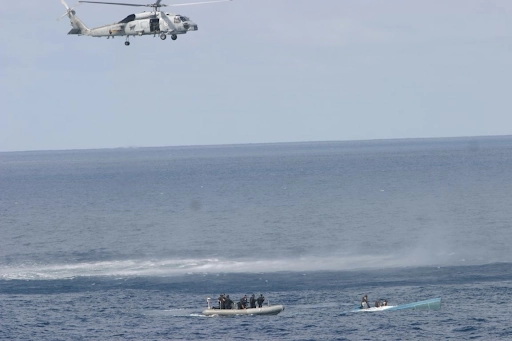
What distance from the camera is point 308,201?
186250 mm

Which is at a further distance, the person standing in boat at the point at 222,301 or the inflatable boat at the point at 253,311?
the person standing in boat at the point at 222,301

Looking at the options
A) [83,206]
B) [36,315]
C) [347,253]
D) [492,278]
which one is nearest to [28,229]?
[83,206]

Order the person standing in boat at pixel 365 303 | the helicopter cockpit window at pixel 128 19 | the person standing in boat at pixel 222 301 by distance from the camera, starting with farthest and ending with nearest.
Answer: the helicopter cockpit window at pixel 128 19 → the person standing in boat at pixel 222 301 → the person standing in boat at pixel 365 303

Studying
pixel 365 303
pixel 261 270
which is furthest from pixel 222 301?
pixel 261 270

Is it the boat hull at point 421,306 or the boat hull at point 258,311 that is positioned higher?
the boat hull at point 258,311

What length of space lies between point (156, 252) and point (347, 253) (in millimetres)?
26465

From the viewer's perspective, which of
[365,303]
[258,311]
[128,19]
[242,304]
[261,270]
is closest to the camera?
[365,303]

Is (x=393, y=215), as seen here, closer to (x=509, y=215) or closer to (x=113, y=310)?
(x=509, y=215)

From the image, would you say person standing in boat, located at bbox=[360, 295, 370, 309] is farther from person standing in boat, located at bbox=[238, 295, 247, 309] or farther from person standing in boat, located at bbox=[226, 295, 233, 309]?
person standing in boat, located at bbox=[226, 295, 233, 309]

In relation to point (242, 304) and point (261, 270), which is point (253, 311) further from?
point (261, 270)

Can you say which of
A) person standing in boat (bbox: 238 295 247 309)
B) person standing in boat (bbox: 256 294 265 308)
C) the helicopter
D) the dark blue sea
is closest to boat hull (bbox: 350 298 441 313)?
the dark blue sea

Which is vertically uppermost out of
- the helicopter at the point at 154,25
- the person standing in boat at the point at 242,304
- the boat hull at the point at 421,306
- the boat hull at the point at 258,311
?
the helicopter at the point at 154,25

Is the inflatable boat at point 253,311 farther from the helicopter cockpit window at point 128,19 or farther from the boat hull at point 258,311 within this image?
the helicopter cockpit window at point 128,19

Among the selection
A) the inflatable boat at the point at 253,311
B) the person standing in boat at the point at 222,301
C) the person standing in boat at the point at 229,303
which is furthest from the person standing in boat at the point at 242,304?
the person standing in boat at the point at 222,301
